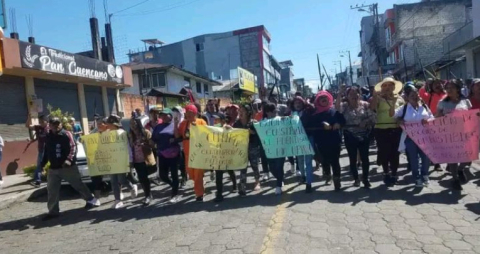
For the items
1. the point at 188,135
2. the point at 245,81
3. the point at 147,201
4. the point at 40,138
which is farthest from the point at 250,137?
the point at 245,81

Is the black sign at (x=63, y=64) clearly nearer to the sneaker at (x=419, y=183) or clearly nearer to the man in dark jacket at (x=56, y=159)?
the man in dark jacket at (x=56, y=159)

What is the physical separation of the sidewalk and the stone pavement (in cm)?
97

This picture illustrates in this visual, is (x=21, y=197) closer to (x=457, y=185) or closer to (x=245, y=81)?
(x=457, y=185)

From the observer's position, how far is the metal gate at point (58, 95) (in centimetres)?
1628

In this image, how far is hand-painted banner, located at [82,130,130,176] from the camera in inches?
295

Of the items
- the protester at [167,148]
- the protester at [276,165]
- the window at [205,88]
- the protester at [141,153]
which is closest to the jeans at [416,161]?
the protester at [276,165]

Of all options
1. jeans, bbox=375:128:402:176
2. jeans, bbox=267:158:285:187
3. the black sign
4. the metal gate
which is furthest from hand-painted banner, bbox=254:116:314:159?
the metal gate

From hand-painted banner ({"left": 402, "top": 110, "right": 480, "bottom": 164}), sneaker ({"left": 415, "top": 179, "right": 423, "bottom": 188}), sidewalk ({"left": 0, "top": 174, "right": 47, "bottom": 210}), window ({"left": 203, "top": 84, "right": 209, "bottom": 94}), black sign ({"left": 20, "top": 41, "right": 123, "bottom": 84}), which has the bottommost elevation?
sneaker ({"left": 415, "top": 179, "right": 423, "bottom": 188})

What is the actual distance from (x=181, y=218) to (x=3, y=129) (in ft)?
34.2

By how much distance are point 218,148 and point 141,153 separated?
132cm

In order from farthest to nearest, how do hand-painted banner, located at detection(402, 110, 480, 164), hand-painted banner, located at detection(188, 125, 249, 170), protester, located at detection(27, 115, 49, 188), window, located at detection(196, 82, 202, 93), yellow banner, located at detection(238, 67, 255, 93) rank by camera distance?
yellow banner, located at detection(238, 67, 255, 93) < window, located at detection(196, 82, 202, 93) < protester, located at detection(27, 115, 49, 188) < hand-painted banner, located at detection(188, 125, 249, 170) < hand-painted banner, located at detection(402, 110, 480, 164)

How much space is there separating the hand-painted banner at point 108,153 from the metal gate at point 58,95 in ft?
32.0

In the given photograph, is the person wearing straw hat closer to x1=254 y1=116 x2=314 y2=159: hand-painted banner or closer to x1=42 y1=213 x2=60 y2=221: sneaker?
x1=254 y1=116 x2=314 y2=159: hand-painted banner

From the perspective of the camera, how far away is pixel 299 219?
18.3 feet
